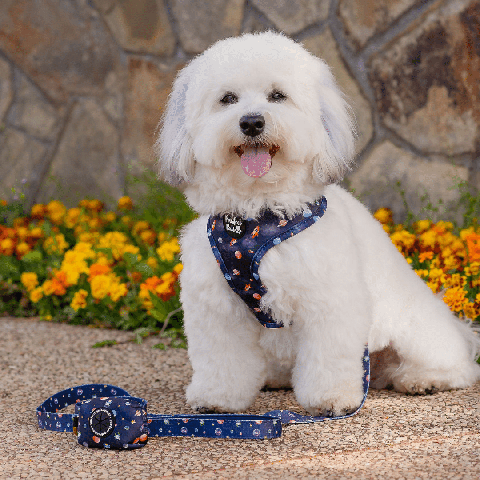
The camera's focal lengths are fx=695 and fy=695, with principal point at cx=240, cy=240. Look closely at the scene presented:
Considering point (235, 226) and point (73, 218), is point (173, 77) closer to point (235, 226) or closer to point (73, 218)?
point (73, 218)

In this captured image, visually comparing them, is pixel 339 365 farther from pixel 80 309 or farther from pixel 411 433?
pixel 80 309

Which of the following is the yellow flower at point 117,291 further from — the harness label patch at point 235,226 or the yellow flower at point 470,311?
the yellow flower at point 470,311

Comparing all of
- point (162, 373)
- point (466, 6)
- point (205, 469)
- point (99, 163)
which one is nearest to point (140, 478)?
point (205, 469)

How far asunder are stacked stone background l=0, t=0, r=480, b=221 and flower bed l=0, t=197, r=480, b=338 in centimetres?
65

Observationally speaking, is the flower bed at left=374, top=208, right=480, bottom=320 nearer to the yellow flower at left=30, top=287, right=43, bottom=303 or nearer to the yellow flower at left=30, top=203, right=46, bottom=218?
the yellow flower at left=30, top=287, right=43, bottom=303

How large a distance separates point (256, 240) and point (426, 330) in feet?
2.61

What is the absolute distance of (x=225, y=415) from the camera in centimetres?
225

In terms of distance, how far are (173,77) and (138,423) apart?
355 centimetres

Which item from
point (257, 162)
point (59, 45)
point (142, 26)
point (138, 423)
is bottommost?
point (138, 423)

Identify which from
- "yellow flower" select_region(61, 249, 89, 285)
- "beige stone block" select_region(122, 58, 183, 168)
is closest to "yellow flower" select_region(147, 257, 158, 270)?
"yellow flower" select_region(61, 249, 89, 285)

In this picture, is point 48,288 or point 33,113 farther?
point 33,113

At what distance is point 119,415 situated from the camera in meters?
2.11

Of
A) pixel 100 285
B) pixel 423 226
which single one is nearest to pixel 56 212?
pixel 100 285

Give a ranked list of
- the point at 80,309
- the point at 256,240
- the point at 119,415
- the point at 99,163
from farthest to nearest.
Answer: the point at 99,163
the point at 80,309
the point at 256,240
the point at 119,415
